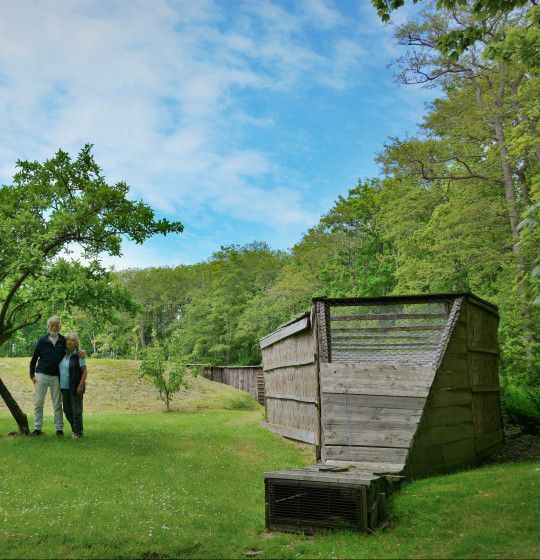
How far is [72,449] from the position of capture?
424 inches

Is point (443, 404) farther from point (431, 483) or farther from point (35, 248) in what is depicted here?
point (35, 248)

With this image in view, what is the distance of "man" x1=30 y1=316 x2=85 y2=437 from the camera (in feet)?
38.8

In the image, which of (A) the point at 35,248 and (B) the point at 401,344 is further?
(A) the point at 35,248

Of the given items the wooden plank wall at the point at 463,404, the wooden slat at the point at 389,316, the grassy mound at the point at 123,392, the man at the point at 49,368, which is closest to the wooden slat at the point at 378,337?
the wooden slat at the point at 389,316

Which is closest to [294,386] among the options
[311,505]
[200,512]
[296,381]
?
[296,381]

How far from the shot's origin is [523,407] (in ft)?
44.5

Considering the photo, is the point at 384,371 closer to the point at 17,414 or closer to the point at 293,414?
the point at 293,414

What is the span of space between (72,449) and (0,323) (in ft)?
13.9

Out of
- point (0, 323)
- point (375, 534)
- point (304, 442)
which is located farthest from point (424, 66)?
point (375, 534)

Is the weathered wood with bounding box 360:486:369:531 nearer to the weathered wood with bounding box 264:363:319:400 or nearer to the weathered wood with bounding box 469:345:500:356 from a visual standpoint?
the weathered wood with bounding box 264:363:319:400

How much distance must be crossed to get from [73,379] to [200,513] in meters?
5.88

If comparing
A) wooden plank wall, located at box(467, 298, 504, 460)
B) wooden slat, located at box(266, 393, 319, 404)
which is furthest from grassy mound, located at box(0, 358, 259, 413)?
wooden plank wall, located at box(467, 298, 504, 460)

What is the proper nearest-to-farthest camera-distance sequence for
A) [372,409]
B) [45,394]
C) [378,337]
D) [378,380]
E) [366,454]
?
[366,454] → [372,409] → [378,380] → [378,337] → [45,394]

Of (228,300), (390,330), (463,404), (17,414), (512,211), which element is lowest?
(17,414)
